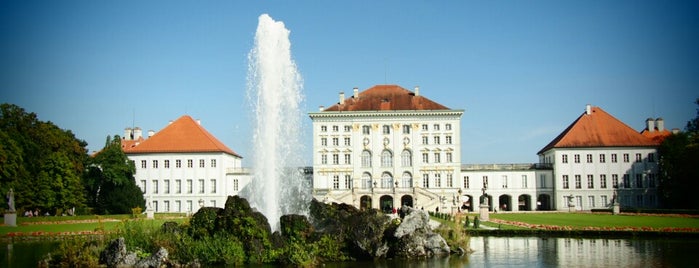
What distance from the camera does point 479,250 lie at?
24.2 meters

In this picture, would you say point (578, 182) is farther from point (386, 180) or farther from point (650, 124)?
point (386, 180)

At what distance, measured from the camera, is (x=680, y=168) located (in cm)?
5522

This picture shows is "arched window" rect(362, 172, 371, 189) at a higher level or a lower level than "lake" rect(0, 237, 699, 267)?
higher

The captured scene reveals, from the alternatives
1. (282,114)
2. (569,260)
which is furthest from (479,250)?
(282,114)

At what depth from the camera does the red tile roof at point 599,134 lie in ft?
222

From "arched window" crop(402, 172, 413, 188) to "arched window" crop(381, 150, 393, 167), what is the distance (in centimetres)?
183

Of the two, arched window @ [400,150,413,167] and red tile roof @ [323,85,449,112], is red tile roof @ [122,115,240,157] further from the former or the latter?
arched window @ [400,150,413,167]

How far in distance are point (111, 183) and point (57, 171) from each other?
6764 mm

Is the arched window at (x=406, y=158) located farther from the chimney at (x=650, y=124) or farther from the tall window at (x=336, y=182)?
the chimney at (x=650, y=124)

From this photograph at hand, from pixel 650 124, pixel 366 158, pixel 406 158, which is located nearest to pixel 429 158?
pixel 406 158

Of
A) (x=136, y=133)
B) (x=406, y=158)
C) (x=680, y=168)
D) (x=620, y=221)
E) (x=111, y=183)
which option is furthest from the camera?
(x=136, y=133)

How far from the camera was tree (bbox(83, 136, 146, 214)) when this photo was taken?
191ft

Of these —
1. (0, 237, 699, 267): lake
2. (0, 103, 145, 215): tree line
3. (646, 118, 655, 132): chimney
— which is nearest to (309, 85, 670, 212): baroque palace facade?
(646, 118, 655, 132): chimney

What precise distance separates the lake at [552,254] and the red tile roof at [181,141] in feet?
135
